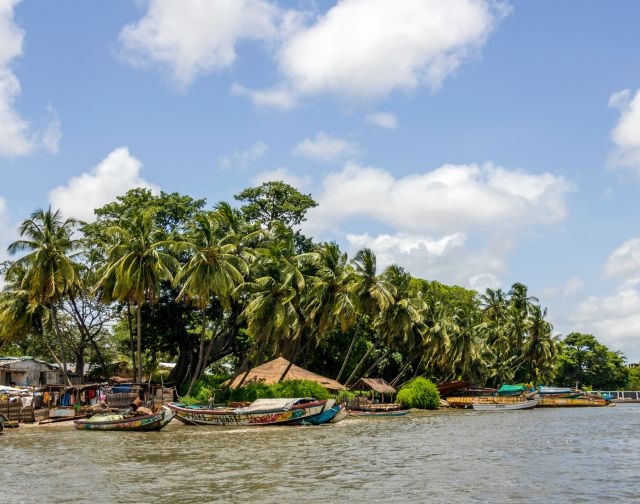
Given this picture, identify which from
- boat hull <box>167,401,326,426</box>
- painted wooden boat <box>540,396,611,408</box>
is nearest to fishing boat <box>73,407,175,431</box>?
boat hull <box>167,401,326,426</box>

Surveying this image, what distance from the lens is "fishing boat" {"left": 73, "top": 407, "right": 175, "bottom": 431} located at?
3216 centimetres

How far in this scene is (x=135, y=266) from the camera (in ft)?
139

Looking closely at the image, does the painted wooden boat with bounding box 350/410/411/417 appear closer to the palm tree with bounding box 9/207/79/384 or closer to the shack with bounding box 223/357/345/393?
the shack with bounding box 223/357/345/393

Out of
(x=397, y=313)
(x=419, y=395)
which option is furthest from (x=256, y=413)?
(x=419, y=395)

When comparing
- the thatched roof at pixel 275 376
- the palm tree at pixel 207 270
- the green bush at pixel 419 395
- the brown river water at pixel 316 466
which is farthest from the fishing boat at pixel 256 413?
the green bush at pixel 419 395

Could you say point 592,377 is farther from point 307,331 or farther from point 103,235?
point 103,235

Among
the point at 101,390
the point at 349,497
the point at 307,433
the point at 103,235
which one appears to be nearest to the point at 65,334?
the point at 103,235

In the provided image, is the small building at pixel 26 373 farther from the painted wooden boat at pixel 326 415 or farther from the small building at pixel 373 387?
the painted wooden boat at pixel 326 415

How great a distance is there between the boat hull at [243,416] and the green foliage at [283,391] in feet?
26.6

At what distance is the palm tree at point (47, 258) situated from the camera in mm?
42875

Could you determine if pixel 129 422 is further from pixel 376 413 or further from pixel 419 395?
pixel 419 395

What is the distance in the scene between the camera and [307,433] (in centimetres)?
3228

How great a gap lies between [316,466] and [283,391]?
24.2m

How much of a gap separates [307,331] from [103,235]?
17820mm
